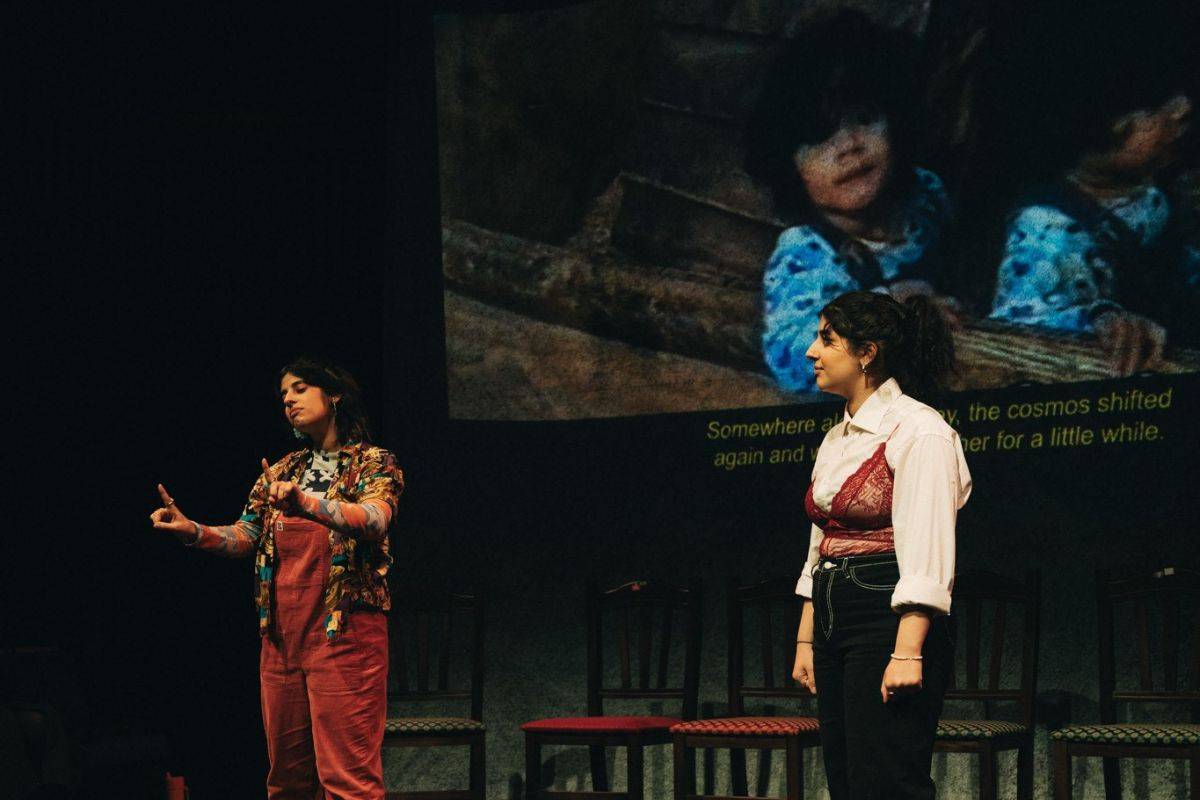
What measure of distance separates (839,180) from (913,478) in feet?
8.04

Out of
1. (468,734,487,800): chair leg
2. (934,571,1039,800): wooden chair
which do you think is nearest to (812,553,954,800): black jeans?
(934,571,1039,800): wooden chair

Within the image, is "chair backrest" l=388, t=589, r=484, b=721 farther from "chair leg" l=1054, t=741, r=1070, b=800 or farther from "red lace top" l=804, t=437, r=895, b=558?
"red lace top" l=804, t=437, r=895, b=558

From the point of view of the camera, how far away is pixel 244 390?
5066mm

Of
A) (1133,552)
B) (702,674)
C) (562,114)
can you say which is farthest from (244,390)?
(1133,552)

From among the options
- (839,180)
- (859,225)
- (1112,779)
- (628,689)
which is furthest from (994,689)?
(839,180)

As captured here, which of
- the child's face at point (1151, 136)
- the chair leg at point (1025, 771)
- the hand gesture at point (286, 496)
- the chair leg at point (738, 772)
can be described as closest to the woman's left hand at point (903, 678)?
the hand gesture at point (286, 496)

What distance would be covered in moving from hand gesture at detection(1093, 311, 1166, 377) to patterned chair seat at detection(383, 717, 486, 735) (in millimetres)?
2202

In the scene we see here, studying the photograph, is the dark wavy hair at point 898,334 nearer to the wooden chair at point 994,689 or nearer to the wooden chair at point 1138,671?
the wooden chair at point 994,689

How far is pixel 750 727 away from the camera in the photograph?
4.01 metres

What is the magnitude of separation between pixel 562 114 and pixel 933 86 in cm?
131

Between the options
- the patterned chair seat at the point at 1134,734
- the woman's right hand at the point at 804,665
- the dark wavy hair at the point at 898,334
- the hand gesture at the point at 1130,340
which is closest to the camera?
the dark wavy hair at the point at 898,334

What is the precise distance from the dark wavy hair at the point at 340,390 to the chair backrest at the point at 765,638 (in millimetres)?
1539

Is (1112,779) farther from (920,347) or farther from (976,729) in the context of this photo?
(920,347)

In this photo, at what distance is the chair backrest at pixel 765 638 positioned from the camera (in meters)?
4.36
